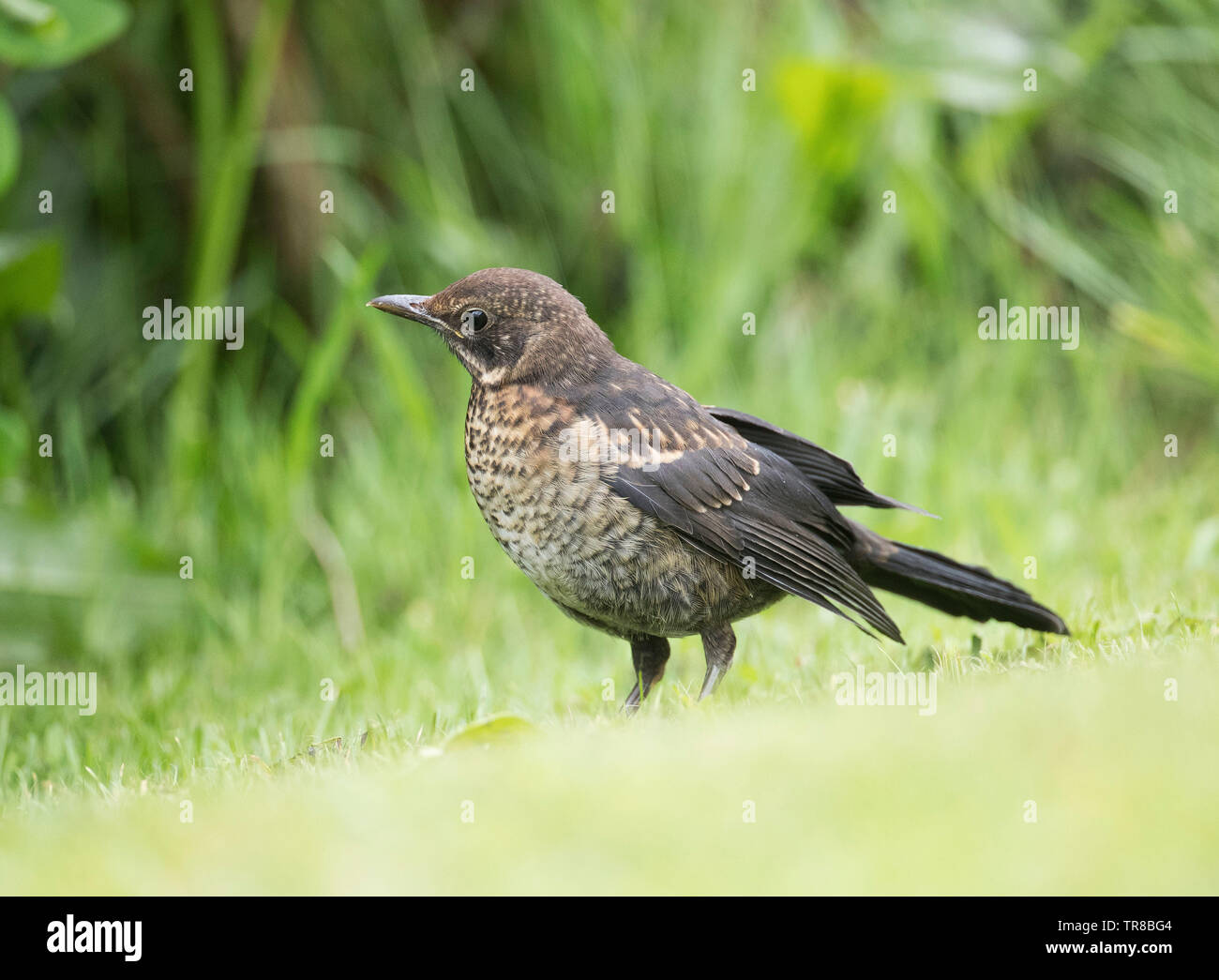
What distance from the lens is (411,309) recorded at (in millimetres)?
4125

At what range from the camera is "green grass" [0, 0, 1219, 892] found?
3.55 meters

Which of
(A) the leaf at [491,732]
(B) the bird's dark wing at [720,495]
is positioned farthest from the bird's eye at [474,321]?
(A) the leaf at [491,732]

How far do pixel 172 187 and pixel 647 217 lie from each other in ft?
9.75

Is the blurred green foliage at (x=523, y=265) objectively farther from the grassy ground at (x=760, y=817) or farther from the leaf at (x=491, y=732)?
the grassy ground at (x=760, y=817)

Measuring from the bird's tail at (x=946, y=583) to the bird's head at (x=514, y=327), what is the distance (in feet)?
3.51

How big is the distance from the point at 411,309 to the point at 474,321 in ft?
0.67

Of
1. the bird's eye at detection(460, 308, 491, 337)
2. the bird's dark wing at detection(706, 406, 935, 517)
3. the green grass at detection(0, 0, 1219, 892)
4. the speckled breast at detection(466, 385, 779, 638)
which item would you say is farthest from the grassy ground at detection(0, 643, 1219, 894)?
the bird's eye at detection(460, 308, 491, 337)

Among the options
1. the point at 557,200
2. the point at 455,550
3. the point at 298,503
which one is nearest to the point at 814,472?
the point at 455,550

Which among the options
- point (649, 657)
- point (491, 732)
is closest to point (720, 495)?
point (649, 657)

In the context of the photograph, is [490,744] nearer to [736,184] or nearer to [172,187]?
[736,184]

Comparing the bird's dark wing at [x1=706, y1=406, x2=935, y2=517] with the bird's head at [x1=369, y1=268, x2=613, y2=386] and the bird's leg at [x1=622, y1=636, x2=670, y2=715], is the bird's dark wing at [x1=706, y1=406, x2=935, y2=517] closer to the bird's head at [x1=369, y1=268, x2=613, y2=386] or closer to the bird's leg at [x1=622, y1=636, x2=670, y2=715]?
the bird's head at [x1=369, y1=268, x2=613, y2=386]

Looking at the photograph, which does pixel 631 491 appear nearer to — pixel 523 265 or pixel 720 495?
pixel 720 495

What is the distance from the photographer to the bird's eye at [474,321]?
13.3ft

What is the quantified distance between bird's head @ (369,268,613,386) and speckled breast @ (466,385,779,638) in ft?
0.32
